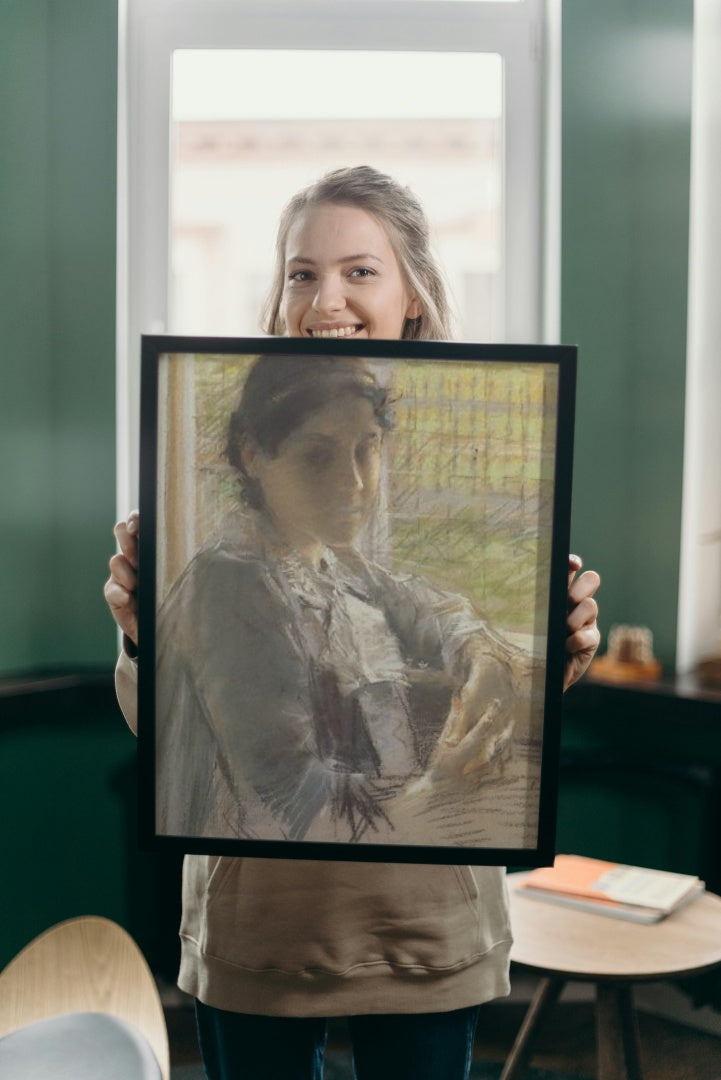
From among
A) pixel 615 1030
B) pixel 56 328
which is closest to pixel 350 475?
pixel 615 1030

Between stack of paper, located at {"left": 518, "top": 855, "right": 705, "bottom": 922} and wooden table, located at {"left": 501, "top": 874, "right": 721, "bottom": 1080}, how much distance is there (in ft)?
0.06

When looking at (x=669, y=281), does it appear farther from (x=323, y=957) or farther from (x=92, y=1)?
(x=323, y=957)

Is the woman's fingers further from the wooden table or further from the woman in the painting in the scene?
the wooden table

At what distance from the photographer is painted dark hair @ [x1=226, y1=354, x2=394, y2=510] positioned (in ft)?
3.21

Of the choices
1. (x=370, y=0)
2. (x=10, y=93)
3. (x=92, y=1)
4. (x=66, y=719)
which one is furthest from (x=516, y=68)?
(x=66, y=719)

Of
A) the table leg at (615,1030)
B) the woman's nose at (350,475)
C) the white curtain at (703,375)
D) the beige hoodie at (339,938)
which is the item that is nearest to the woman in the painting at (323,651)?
the woman's nose at (350,475)

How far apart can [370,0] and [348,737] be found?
7.07 feet

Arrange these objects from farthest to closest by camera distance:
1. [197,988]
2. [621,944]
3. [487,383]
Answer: [621,944] → [197,988] → [487,383]

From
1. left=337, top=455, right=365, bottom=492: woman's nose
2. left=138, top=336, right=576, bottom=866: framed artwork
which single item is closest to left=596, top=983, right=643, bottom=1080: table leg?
left=138, top=336, right=576, bottom=866: framed artwork

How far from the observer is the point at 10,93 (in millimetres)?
2455

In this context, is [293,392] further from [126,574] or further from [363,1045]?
[363,1045]

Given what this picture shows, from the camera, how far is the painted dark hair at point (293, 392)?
979mm

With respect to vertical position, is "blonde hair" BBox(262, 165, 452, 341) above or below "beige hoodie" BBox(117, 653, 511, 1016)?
above

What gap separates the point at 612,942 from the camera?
1767 millimetres
